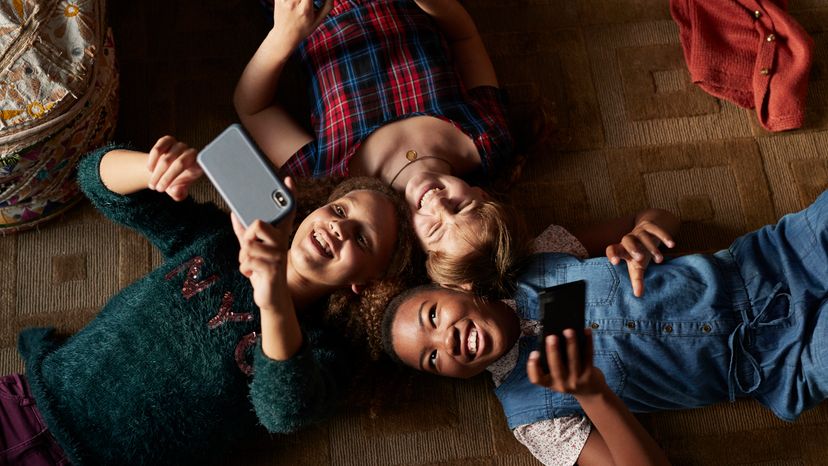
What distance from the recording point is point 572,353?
0.86m

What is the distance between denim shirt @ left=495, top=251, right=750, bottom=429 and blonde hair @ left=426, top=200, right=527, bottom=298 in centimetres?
7

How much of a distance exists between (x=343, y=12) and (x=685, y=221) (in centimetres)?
74

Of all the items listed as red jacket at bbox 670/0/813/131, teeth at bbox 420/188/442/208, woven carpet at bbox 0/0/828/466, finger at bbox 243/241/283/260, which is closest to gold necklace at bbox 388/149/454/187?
teeth at bbox 420/188/442/208

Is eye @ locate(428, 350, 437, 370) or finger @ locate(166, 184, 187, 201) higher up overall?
finger @ locate(166, 184, 187, 201)

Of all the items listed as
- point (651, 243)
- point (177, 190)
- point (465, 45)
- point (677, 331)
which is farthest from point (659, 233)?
point (177, 190)

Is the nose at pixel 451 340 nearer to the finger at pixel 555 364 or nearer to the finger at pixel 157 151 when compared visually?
the finger at pixel 555 364

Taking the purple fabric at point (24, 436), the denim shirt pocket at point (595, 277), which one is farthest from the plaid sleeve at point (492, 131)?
the purple fabric at point (24, 436)

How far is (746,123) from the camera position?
4.53 ft

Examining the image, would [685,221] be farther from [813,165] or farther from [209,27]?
[209,27]

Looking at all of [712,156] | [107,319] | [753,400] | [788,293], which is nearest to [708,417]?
[753,400]

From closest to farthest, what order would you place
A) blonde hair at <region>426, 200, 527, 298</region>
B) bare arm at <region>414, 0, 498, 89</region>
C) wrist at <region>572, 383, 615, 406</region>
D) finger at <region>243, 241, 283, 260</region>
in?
finger at <region>243, 241, 283, 260</region> → wrist at <region>572, 383, 615, 406</region> → blonde hair at <region>426, 200, 527, 298</region> → bare arm at <region>414, 0, 498, 89</region>

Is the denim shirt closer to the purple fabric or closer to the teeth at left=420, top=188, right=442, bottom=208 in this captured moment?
the teeth at left=420, top=188, right=442, bottom=208

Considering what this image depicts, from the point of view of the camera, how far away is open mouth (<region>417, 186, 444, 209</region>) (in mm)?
1100

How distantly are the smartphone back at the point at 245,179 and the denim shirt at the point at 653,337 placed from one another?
19.5 inches
